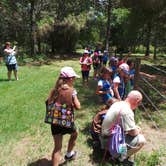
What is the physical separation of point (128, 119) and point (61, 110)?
95cm

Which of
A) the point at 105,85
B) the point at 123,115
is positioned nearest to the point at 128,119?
the point at 123,115

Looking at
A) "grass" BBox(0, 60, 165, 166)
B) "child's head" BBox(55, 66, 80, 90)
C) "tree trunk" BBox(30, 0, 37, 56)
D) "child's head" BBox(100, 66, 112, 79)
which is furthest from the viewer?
"tree trunk" BBox(30, 0, 37, 56)

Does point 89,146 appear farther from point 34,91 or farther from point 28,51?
point 28,51

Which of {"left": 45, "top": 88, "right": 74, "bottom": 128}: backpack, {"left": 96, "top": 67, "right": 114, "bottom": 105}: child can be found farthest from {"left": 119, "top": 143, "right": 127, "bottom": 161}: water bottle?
{"left": 96, "top": 67, "right": 114, "bottom": 105}: child

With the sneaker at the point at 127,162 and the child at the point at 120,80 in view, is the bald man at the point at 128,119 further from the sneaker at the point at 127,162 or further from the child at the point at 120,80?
the child at the point at 120,80

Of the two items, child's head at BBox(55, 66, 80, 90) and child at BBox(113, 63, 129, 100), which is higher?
child's head at BBox(55, 66, 80, 90)

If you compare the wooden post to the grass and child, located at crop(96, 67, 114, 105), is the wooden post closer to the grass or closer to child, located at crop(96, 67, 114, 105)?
child, located at crop(96, 67, 114, 105)

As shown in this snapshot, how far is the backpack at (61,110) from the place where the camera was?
399 cm

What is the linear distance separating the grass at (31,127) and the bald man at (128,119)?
28.2 inches

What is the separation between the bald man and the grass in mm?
717

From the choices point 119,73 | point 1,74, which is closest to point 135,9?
point 119,73

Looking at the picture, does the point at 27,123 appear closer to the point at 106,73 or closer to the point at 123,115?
the point at 106,73

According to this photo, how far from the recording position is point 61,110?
4.04 m

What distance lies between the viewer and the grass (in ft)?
16.3
